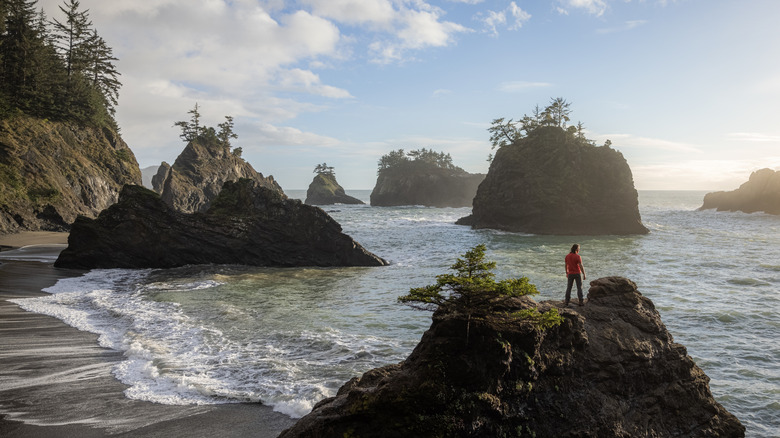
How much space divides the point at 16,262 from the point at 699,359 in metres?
29.9

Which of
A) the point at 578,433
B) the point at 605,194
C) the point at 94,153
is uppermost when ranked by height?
the point at 94,153

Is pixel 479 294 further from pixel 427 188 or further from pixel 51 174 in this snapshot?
pixel 427 188

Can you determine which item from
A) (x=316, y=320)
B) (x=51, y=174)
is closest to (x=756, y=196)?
(x=316, y=320)

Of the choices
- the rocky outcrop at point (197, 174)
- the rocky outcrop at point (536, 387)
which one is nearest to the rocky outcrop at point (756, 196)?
the rocky outcrop at point (197, 174)

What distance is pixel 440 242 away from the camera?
131 ft

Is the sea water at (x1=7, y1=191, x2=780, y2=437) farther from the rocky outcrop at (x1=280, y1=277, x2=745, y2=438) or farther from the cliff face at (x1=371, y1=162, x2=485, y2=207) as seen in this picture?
the cliff face at (x1=371, y1=162, x2=485, y2=207)

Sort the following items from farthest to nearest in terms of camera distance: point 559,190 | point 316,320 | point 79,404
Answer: point 559,190 < point 316,320 < point 79,404

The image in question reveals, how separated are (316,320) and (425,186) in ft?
344

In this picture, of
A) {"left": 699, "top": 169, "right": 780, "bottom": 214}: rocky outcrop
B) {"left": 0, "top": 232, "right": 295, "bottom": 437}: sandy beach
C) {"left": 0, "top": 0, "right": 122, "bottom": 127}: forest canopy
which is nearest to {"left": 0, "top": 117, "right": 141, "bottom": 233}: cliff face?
{"left": 0, "top": 0, "right": 122, "bottom": 127}: forest canopy

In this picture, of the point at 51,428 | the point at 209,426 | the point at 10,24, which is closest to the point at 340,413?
the point at 209,426

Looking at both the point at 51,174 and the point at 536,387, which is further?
the point at 51,174

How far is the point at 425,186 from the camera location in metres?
118

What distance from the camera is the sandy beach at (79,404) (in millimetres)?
7113

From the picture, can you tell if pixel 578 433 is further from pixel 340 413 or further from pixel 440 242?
pixel 440 242
